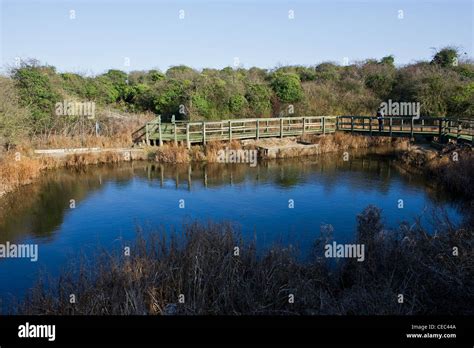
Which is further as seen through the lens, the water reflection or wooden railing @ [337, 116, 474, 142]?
wooden railing @ [337, 116, 474, 142]

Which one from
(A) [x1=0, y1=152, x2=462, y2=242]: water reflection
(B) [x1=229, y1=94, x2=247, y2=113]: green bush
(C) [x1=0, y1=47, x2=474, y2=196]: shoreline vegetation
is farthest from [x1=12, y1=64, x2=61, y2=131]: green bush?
(B) [x1=229, y1=94, x2=247, y2=113]: green bush

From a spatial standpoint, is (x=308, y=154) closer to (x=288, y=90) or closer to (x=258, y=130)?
(x=258, y=130)

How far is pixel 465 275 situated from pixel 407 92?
82.5ft

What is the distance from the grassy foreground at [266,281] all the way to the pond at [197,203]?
0.96 meters

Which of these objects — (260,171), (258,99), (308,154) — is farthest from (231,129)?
(258,99)

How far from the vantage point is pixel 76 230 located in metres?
9.89

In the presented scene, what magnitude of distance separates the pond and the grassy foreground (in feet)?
3.15

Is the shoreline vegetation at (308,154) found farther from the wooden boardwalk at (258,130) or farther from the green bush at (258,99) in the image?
the green bush at (258,99)

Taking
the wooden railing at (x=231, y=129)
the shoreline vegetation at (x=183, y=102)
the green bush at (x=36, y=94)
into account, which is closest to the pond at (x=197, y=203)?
the shoreline vegetation at (x=183, y=102)

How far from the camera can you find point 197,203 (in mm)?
11953

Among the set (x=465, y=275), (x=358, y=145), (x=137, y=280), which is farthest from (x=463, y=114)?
(x=137, y=280)

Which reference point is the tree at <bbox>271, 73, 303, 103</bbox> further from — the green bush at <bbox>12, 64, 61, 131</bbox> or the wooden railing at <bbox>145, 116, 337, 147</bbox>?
the green bush at <bbox>12, 64, 61, 131</bbox>

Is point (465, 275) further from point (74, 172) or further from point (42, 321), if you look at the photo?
point (74, 172)

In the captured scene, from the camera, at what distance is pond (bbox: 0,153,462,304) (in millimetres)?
8836
